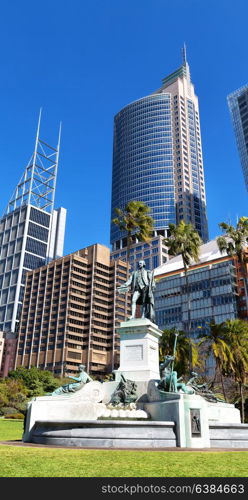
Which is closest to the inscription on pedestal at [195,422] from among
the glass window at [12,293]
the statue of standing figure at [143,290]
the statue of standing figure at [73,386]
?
the statue of standing figure at [73,386]

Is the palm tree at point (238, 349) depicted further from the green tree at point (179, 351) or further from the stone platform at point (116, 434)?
the stone platform at point (116, 434)

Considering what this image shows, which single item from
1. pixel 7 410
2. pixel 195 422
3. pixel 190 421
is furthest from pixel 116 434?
pixel 7 410

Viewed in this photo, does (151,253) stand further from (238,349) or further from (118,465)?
(118,465)

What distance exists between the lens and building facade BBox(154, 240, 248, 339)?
11219cm

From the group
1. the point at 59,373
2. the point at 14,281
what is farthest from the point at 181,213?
the point at 59,373

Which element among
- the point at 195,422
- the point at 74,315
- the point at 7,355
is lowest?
the point at 195,422

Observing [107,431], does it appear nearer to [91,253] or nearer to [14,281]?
[91,253]

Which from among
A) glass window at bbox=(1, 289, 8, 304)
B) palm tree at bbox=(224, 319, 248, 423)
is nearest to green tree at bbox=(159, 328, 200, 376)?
palm tree at bbox=(224, 319, 248, 423)

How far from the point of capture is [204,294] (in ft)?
388

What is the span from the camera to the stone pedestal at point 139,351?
16781 millimetres

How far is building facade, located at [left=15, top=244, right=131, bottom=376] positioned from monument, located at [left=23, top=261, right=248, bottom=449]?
111 meters

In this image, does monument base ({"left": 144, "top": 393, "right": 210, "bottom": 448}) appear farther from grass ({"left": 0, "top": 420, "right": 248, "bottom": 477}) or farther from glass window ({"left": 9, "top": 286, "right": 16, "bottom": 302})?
glass window ({"left": 9, "top": 286, "right": 16, "bottom": 302})

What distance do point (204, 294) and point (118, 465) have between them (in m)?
114
